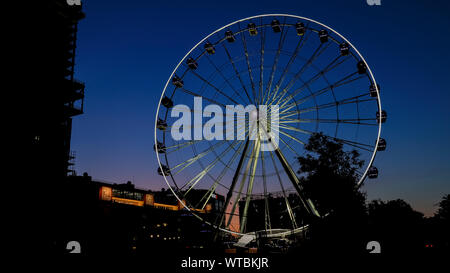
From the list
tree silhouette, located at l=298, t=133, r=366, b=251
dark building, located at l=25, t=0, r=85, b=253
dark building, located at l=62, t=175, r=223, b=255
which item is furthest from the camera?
dark building, located at l=62, t=175, r=223, b=255

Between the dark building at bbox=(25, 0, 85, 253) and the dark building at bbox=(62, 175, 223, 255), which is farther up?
the dark building at bbox=(25, 0, 85, 253)

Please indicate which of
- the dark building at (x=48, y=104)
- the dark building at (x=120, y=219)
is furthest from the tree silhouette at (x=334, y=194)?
the dark building at (x=48, y=104)

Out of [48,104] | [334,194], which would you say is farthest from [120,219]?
[334,194]

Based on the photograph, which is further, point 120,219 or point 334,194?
point 120,219

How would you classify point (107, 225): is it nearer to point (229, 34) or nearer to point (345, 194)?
point (229, 34)

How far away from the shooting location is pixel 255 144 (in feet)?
74.5

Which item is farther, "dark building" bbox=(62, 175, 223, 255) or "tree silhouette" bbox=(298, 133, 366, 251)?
"dark building" bbox=(62, 175, 223, 255)

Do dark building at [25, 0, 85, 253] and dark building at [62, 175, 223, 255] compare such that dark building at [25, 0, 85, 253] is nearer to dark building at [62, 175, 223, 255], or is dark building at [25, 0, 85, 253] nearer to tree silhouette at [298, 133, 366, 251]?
dark building at [62, 175, 223, 255]

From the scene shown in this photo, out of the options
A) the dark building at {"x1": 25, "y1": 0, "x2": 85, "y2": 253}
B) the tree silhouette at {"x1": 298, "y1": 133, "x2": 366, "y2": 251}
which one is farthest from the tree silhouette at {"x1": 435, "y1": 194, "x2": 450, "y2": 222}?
the dark building at {"x1": 25, "y1": 0, "x2": 85, "y2": 253}

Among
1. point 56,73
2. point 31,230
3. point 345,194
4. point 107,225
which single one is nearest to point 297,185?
point 345,194

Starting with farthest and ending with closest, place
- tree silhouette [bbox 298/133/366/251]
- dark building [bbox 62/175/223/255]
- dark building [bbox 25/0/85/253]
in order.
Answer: dark building [bbox 62/175/223/255] → dark building [bbox 25/0/85/253] → tree silhouette [bbox 298/133/366/251]

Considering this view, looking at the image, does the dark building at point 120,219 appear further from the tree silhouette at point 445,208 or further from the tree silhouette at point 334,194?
the tree silhouette at point 445,208

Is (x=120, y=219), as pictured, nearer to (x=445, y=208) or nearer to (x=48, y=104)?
(x=48, y=104)

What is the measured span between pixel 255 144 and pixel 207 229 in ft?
141
